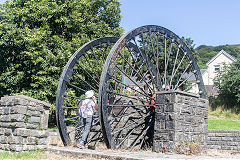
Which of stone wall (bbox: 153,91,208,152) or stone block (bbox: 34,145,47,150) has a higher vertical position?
stone wall (bbox: 153,91,208,152)

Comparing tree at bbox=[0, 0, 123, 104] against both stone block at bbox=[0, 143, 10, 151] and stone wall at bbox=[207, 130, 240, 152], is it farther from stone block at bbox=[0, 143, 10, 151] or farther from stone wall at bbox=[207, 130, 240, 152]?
stone block at bbox=[0, 143, 10, 151]

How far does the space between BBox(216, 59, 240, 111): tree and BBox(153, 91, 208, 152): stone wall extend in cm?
1769

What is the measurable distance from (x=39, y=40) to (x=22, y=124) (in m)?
10.8

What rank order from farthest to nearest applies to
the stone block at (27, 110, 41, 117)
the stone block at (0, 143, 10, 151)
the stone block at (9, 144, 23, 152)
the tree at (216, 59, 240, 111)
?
the tree at (216, 59, 240, 111) < the stone block at (27, 110, 41, 117) < the stone block at (0, 143, 10, 151) < the stone block at (9, 144, 23, 152)

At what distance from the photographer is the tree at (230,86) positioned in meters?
25.6

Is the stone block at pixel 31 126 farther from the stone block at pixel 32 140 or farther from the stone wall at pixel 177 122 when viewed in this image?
the stone wall at pixel 177 122

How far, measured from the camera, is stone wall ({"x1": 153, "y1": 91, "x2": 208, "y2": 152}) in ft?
25.9

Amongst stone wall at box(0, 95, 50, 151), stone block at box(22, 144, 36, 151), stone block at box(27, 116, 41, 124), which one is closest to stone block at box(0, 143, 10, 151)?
stone wall at box(0, 95, 50, 151)

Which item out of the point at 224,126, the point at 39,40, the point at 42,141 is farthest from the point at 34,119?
the point at 224,126

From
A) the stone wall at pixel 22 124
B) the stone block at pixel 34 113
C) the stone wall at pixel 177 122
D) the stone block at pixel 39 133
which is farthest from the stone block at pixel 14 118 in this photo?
the stone wall at pixel 177 122

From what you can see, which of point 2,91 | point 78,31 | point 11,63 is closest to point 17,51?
point 11,63

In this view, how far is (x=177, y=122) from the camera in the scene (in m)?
8.02

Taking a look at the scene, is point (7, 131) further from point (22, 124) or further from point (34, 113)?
point (34, 113)

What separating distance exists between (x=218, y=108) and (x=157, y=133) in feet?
65.6
